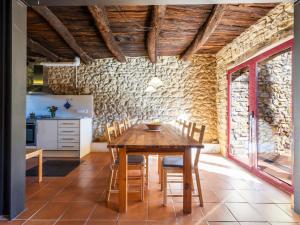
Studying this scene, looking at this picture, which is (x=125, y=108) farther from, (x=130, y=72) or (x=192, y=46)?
(x=192, y=46)

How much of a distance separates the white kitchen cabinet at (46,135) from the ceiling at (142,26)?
1847 millimetres

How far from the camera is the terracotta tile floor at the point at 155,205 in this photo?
2.46 meters

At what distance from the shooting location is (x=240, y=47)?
16.0 ft

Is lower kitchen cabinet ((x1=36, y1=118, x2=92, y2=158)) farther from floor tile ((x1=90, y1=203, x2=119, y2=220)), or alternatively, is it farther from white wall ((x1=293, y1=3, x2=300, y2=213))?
white wall ((x1=293, y1=3, x2=300, y2=213))

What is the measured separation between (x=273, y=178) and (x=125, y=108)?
4050 mm

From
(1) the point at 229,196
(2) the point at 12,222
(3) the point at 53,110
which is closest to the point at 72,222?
(2) the point at 12,222

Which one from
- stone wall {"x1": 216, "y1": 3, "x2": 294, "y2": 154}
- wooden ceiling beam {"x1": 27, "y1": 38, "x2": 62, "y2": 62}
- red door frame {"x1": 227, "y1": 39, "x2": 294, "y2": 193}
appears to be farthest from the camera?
wooden ceiling beam {"x1": 27, "y1": 38, "x2": 62, "y2": 62}

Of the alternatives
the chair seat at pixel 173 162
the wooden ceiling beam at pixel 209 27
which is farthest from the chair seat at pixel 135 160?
the wooden ceiling beam at pixel 209 27

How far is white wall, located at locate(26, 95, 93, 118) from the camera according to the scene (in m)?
6.59

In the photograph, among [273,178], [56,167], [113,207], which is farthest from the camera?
[56,167]

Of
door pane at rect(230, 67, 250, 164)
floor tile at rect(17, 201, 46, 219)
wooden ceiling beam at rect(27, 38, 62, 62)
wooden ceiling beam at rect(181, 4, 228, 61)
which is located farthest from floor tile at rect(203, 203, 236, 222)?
wooden ceiling beam at rect(27, 38, 62, 62)

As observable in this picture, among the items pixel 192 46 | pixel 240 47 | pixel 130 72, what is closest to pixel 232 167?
pixel 240 47

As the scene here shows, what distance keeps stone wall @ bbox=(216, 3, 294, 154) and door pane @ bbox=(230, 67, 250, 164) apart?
319 mm

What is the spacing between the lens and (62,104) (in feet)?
21.7
